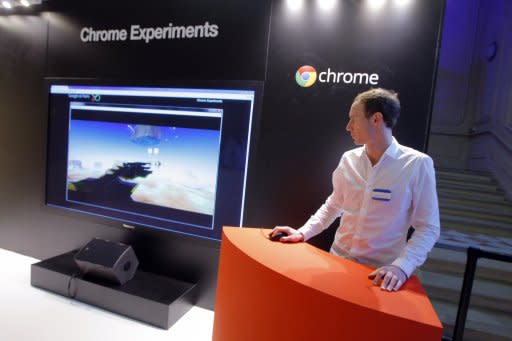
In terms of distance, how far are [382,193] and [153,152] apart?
5.22 ft

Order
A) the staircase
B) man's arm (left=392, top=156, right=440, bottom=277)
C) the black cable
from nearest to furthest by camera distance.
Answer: man's arm (left=392, top=156, right=440, bottom=277) < the black cable < the staircase

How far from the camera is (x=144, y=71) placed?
244 cm

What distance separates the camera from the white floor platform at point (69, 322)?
1.97 meters

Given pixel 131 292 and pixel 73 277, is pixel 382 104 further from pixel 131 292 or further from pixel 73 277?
pixel 73 277

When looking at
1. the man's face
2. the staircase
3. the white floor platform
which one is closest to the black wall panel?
the man's face

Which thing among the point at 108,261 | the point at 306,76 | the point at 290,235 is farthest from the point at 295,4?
the point at 108,261

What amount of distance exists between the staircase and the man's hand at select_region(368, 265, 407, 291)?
1208 millimetres

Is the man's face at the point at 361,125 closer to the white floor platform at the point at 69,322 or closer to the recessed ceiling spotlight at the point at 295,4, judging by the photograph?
the recessed ceiling spotlight at the point at 295,4

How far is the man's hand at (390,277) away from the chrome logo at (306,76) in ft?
4.01

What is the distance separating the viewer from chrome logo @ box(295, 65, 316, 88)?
1.98 m

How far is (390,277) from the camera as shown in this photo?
109cm

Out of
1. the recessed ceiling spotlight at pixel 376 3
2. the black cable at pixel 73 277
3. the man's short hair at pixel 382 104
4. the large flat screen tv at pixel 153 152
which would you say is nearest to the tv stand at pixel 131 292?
the black cable at pixel 73 277

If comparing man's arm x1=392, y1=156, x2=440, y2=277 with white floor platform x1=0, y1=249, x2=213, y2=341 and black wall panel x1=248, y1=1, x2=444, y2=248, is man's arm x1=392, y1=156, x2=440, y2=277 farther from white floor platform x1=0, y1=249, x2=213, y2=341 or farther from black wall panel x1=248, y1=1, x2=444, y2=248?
white floor platform x1=0, y1=249, x2=213, y2=341

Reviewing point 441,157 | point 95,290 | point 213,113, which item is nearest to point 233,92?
point 213,113
